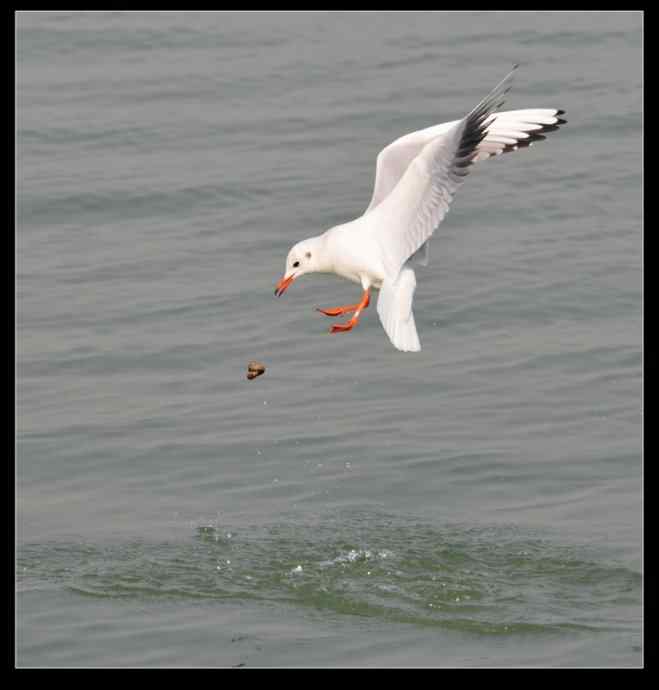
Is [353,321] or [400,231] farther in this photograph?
[400,231]

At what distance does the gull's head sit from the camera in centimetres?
866

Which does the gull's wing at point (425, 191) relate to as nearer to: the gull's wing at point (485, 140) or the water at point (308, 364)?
the gull's wing at point (485, 140)

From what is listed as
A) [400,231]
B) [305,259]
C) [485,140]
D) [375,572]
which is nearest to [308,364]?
[485,140]

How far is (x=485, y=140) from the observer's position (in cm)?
946

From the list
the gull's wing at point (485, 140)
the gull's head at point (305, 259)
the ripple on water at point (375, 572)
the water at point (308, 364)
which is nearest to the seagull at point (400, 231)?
the gull's head at point (305, 259)

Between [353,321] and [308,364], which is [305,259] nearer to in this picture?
[353,321]

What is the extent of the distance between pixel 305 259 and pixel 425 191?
27.3 inches

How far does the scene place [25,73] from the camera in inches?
641

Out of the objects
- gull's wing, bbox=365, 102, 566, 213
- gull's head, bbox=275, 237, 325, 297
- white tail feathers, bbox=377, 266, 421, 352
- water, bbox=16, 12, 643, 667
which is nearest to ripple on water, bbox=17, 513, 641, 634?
water, bbox=16, 12, 643, 667

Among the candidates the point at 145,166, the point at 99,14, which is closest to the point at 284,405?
the point at 145,166

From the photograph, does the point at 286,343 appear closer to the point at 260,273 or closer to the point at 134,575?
the point at 260,273

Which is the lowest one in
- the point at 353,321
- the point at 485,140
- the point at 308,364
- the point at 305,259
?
the point at 353,321

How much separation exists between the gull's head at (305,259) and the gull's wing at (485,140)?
509mm

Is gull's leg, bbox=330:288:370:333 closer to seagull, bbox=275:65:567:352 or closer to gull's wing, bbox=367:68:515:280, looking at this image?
seagull, bbox=275:65:567:352
